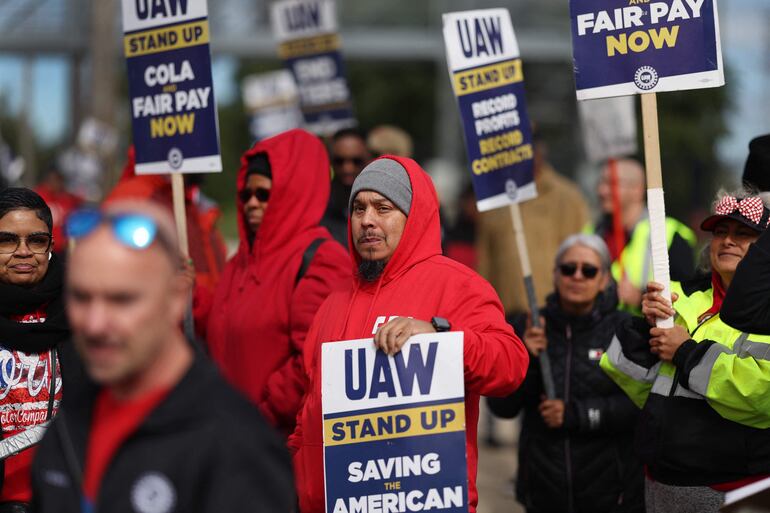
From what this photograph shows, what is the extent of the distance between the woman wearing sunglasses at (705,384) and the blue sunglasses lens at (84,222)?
263cm

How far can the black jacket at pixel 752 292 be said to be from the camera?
4.77 meters

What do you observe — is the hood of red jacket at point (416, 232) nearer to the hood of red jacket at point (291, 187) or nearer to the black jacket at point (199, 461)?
the hood of red jacket at point (291, 187)

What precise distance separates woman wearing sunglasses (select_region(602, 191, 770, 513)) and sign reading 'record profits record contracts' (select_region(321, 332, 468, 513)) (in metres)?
0.98

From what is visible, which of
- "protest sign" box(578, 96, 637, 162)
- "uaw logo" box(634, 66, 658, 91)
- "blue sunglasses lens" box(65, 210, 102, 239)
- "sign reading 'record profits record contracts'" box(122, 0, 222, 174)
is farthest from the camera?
"protest sign" box(578, 96, 637, 162)

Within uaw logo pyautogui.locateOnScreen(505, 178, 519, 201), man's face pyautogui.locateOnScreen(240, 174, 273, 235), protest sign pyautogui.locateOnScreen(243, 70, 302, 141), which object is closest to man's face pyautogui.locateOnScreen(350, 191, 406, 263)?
man's face pyautogui.locateOnScreen(240, 174, 273, 235)

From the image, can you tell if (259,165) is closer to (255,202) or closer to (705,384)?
(255,202)

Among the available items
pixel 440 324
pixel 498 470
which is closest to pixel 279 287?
pixel 440 324

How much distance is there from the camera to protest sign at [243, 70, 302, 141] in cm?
1645

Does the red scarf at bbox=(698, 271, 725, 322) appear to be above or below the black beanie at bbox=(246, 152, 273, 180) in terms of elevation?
below

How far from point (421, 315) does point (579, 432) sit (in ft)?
5.68

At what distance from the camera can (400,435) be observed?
181 inches

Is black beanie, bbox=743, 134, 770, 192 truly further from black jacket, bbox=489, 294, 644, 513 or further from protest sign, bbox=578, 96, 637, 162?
protest sign, bbox=578, 96, 637, 162

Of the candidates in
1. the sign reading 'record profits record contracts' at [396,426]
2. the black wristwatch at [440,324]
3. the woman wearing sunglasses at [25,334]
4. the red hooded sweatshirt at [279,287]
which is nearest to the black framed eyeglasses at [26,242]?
the woman wearing sunglasses at [25,334]

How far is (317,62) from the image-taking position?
11789mm
